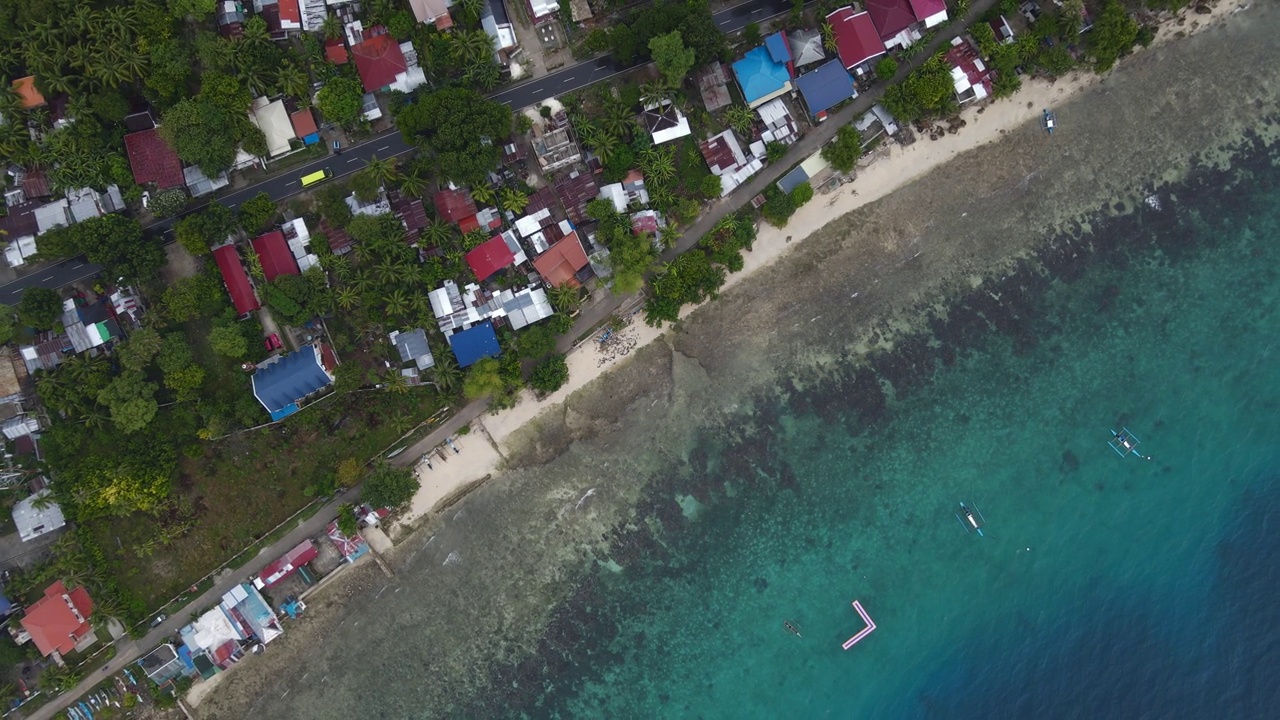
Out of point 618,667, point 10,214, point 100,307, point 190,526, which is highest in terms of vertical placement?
point 10,214

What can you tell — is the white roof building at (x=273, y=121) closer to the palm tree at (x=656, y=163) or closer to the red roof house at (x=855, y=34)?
the palm tree at (x=656, y=163)

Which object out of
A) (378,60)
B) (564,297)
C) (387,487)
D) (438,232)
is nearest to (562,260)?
(564,297)

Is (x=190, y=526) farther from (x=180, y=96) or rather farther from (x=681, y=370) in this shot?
(x=681, y=370)

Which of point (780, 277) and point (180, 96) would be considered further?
point (780, 277)

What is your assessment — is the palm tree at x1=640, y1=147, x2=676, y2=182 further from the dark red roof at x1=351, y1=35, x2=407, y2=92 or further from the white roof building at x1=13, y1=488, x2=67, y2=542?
the white roof building at x1=13, y1=488, x2=67, y2=542

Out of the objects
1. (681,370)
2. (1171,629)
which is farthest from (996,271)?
(1171,629)
